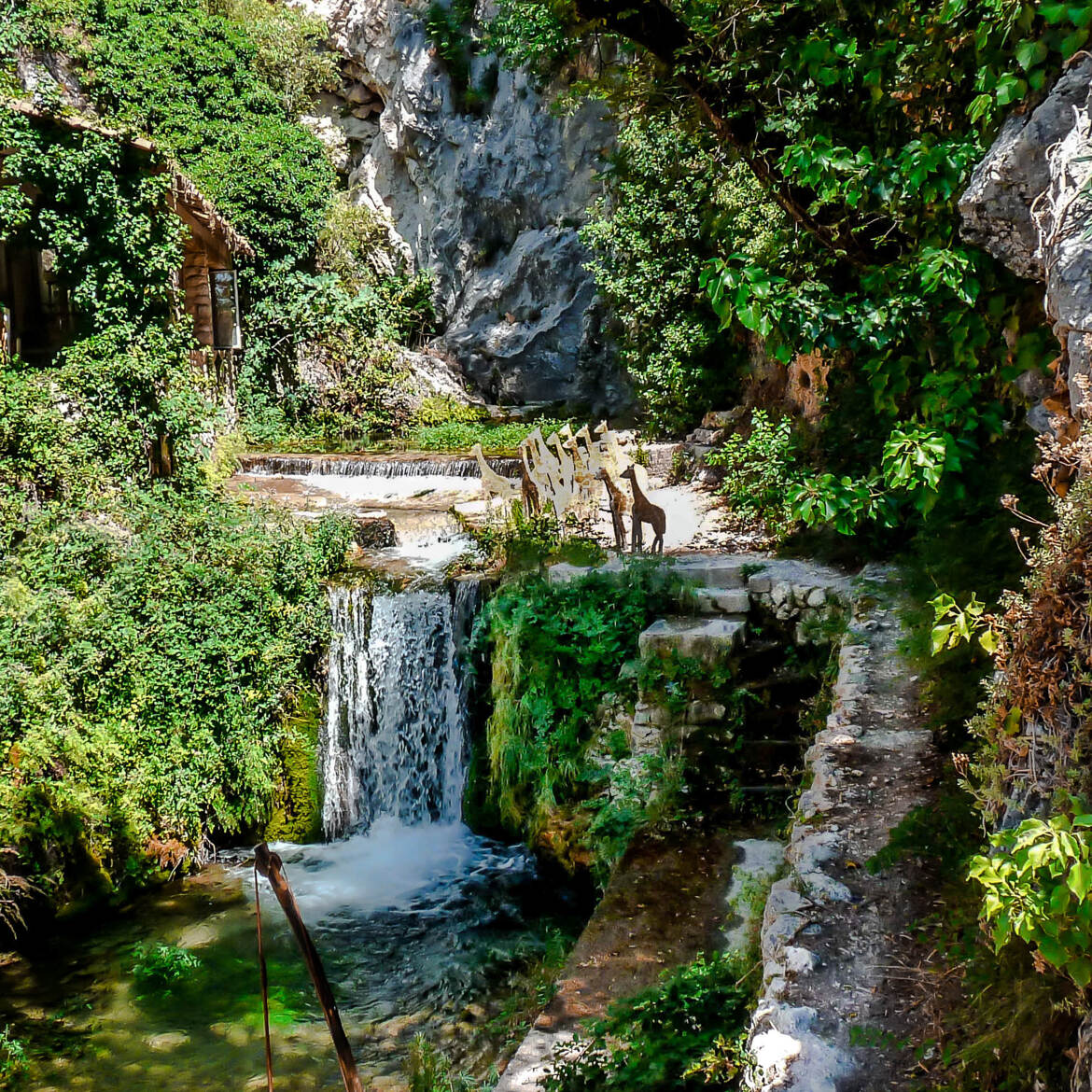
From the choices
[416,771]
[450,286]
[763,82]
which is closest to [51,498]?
[416,771]

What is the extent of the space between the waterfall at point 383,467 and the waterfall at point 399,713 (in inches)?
198

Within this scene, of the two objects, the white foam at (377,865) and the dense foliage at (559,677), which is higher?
the dense foliage at (559,677)

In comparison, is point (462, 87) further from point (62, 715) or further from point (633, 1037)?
point (633, 1037)

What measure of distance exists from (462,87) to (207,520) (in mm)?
15077

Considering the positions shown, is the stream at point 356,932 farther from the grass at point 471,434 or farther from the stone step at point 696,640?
the grass at point 471,434

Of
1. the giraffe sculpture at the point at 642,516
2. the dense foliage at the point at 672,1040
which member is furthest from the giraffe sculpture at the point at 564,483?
the dense foliage at the point at 672,1040

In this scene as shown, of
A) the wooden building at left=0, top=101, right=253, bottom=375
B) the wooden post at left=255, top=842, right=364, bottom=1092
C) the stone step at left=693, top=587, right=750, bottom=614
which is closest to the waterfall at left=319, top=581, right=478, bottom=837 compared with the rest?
the stone step at left=693, top=587, right=750, bottom=614

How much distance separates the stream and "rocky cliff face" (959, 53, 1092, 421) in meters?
4.92

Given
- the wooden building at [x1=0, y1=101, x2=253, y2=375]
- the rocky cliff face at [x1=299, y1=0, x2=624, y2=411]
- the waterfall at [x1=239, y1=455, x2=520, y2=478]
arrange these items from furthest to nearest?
the rocky cliff face at [x1=299, y1=0, x2=624, y2=411], the waterfall at [x1=239, y1=455, x2=520, y2=478], the wooden building at [x1=0, y1=101, x2=253, y2=375]

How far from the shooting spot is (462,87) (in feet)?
69.1

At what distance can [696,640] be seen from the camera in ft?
23.0

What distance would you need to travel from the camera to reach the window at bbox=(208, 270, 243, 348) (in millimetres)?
14532

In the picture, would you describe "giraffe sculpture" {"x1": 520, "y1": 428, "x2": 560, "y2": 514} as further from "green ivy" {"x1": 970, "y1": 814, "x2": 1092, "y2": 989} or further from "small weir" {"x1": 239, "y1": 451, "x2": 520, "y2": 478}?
"green ivy" {"x1": 970, "y1": 814, "x2": 1092, "y2": 989}

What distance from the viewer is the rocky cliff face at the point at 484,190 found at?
64.2 ft
